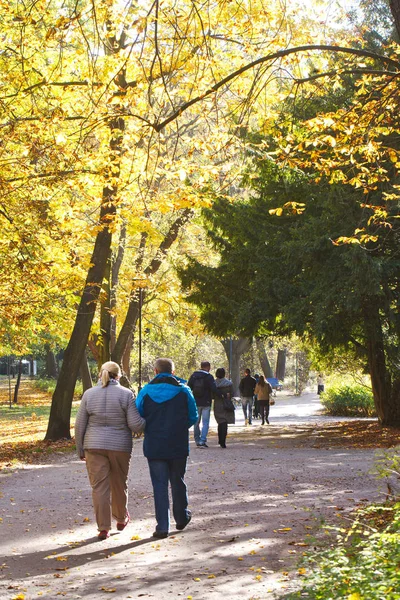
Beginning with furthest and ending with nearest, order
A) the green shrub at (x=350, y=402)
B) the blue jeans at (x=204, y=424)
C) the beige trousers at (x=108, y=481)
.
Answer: the green shrub at (x=350, y=402) < the blue jeans at (x=204, y=424) < the beige trousers at (x=108, y=481)

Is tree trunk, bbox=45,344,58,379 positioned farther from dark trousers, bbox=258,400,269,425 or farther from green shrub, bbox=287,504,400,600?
green shrub, bbox=287,504,400,600

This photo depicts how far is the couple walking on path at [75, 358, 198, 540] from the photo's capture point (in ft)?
30.0

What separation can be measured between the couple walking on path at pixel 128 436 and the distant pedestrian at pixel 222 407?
9674 millimetres

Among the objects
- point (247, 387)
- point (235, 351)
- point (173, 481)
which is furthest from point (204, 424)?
point (235, 351)

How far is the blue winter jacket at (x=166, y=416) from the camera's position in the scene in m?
9.23

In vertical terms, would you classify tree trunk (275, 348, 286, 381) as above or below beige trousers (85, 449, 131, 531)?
above

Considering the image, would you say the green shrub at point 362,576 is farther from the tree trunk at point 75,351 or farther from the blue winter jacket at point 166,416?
the tree trunk at point 75,351

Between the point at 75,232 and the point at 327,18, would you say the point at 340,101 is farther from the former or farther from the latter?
the point at 327,18

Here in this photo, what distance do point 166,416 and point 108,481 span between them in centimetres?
90

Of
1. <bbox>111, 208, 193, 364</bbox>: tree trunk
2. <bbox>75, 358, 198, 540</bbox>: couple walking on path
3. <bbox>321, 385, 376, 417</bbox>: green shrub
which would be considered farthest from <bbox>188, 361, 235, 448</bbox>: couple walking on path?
<bbox>321, 385, 376, 417</bbox>: green shrub

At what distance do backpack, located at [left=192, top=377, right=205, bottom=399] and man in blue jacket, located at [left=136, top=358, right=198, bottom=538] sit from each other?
32.1 ft

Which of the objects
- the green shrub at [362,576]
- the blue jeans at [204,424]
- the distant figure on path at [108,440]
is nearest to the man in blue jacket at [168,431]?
the distant figure on path at [108,440]

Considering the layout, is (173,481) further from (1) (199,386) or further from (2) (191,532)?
(1) (199,386)

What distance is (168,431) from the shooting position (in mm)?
9227
